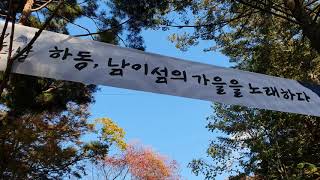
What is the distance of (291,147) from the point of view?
11.4 m

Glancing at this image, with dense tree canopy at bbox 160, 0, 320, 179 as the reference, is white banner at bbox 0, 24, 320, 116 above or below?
below

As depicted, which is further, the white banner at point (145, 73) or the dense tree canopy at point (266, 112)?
the dense tree canopy at point (266, 112)

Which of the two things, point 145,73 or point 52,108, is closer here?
point 145,73

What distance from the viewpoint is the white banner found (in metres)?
4.29

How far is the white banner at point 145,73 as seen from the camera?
4.29m

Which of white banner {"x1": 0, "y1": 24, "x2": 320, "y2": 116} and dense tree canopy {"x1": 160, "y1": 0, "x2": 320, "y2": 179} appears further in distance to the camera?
dense tree canopy {"x1": 160, "y1": 0, "x2": 320, "y2": 179}

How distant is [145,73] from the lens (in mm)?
4492

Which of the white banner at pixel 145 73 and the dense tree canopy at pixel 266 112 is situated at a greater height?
the dense tree canopy at pixel 266 112

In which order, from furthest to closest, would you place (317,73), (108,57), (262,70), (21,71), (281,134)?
(281,134), (317,73), (262,70), (108,57), (21,71)

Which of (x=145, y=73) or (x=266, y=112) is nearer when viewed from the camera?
(x=145, y=73)

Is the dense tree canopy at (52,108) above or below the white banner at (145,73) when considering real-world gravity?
above

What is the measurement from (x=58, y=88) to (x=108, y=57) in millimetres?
3646

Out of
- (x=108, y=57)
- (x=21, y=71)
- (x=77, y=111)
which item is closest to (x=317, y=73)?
(x=77, y=111)

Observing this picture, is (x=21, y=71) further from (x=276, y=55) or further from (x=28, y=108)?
(x=276, y=55)
